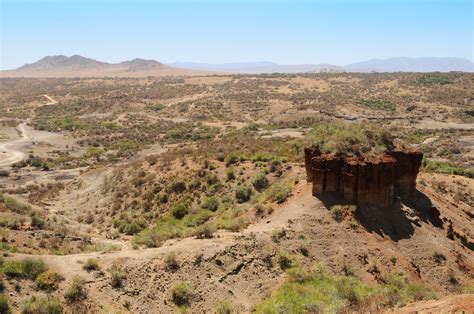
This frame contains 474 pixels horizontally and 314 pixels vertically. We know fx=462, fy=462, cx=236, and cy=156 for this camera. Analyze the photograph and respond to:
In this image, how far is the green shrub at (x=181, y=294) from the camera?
14818 millimetres

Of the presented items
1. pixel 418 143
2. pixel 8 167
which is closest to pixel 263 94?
pixel 418 143

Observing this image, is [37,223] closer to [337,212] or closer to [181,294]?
[181,294]

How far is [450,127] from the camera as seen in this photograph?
68875mm

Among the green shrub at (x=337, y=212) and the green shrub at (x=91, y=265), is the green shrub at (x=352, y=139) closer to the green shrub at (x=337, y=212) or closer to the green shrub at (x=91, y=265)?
the green shrub at (x=337, y=212)

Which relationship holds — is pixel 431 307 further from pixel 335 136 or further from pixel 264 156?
pixel 264 156

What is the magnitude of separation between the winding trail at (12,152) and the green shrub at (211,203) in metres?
32.0

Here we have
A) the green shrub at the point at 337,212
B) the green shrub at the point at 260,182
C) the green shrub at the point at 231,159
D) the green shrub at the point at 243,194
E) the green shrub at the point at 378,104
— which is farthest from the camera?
the green shrub at the point at 378,104

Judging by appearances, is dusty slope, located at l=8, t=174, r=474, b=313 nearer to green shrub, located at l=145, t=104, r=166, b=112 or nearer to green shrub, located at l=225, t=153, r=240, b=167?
green shrub, located at l=225, t=153, r=240, b=167

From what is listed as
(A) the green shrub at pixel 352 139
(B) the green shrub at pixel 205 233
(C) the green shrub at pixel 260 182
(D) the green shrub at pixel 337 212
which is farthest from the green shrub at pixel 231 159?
(B) the green shrub at pixel 205 233

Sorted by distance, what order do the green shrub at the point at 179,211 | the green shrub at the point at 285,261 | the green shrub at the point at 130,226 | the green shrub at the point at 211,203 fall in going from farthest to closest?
1. the green shrub at the point at 211,203
2. the green shrub at the point at 179,211
3. the green shrub at the point at 130,226
4. the green shrub at the point at 285,261

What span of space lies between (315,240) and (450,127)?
58.0 m

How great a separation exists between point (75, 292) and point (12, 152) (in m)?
49.9

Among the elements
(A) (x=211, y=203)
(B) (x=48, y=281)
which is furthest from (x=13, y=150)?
(B) (x=48, y=281)

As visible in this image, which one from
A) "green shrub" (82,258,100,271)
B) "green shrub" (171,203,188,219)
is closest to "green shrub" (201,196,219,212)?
"green shrub" (171,203,188,219)
